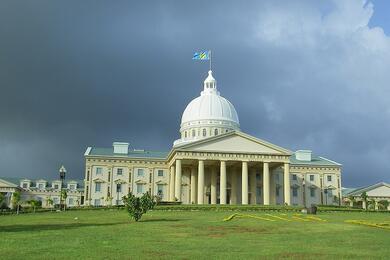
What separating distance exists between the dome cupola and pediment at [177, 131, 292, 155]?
14.6m

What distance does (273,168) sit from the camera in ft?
333

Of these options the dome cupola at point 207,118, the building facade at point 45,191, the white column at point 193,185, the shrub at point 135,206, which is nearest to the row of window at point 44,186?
the building facade at point 45,191

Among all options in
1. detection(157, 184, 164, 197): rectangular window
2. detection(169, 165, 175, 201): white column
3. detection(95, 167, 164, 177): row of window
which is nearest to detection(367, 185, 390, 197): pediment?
detection(169, 165, 175, 201): white column

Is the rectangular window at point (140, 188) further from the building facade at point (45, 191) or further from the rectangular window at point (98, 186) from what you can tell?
the building facade at point (45, 191)

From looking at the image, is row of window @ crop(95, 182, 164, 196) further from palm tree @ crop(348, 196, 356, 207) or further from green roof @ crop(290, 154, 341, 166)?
palm tree @ crop(348, 196, 356, 207)

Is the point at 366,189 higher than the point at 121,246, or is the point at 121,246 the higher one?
the point at 366,189

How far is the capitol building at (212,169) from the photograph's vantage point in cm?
8950

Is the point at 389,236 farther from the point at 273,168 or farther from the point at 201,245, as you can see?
the point at 273,168

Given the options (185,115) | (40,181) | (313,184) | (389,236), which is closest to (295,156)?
(313,184)

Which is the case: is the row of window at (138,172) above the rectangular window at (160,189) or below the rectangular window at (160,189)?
above

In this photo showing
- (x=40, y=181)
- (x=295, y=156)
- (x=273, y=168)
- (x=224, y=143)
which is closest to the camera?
(x=224, y=143)

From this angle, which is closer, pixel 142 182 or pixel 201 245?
pixel 201 245

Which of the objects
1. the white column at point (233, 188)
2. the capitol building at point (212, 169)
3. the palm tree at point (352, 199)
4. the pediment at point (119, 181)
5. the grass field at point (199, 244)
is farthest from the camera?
the palm tree at point (352, 199)

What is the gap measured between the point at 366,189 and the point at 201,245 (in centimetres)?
10485
